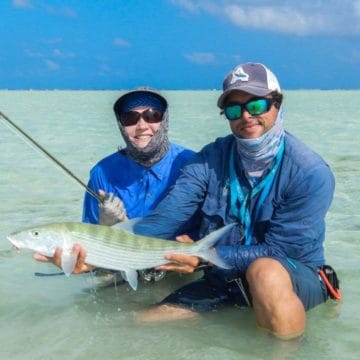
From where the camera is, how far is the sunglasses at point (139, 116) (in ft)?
14.6

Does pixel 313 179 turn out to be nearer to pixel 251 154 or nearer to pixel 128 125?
pixel 251 154

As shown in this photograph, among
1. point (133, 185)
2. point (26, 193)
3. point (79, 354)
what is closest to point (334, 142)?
point (26, 193)

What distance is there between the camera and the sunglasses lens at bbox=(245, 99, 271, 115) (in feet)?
12.1

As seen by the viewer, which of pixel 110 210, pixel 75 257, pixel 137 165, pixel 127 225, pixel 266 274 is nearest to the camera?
pixel 266 274

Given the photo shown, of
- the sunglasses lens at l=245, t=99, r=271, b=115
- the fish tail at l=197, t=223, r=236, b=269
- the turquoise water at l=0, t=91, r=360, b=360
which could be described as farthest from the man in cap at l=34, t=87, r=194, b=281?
the sunglasses lens at l=245, t=99, r=271, b=115

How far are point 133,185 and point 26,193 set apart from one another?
474cm

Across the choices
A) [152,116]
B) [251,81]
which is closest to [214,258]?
[251,81]

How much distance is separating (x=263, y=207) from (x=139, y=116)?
1.19 metres

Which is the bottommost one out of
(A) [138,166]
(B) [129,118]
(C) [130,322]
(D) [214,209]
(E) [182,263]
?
(C) [130,322]

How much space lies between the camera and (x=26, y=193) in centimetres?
904

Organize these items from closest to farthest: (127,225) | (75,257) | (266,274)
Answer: (266,274), (75,257), (127,225)

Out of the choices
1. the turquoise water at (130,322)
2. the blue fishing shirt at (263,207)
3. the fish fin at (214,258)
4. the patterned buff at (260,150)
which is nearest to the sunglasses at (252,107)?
the patterned buff at (260,150)

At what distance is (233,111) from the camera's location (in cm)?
374

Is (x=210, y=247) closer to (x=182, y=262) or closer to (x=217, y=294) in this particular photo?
(x=182, y=262)
